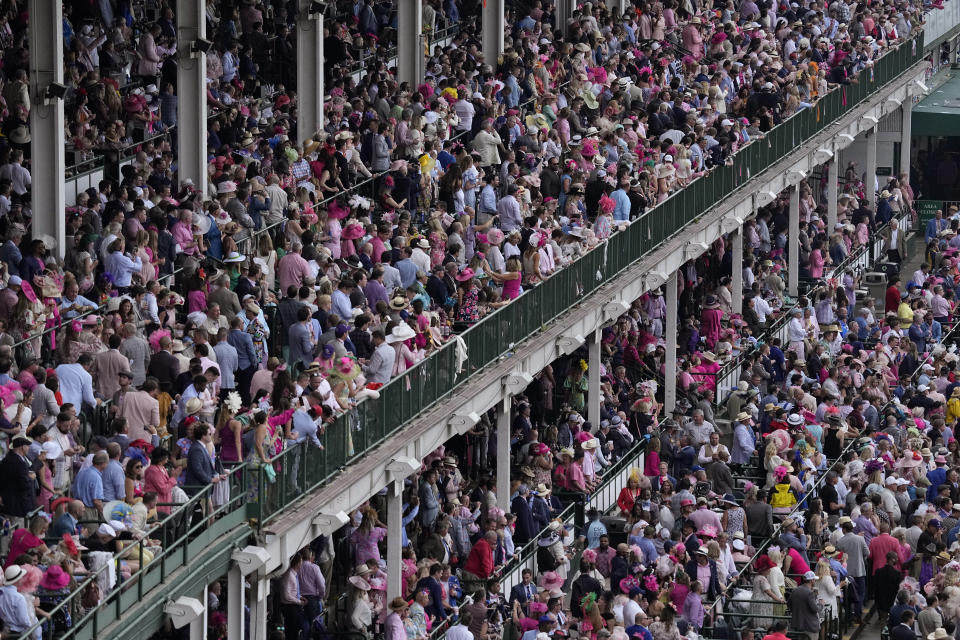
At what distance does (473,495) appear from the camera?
2953 cm

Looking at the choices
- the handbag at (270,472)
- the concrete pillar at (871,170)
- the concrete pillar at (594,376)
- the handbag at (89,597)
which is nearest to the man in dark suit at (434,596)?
the handbag at (270,472)

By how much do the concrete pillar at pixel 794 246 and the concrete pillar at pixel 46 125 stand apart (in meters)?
19.4

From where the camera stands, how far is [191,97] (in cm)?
2969

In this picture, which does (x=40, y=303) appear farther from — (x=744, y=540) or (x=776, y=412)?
(x=776, y=412)

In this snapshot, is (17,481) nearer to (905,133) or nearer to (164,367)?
(164,367)

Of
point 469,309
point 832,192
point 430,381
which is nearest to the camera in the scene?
point 430,381

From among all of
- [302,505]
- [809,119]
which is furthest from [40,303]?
[809,119]

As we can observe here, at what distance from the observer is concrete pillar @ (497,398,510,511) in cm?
2955

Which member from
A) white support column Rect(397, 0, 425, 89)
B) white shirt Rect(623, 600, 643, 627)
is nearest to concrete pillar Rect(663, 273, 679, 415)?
white support column Rect(397, 0, 425, 89)

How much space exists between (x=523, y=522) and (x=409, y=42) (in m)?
9.70

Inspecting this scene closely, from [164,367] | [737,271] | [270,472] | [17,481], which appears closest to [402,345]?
[164,367]

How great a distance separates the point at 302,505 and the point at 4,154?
6.62m

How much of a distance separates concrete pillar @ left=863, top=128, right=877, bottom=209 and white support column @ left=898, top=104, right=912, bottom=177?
1.98 m

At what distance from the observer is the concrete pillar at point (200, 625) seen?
21578 millimetres
